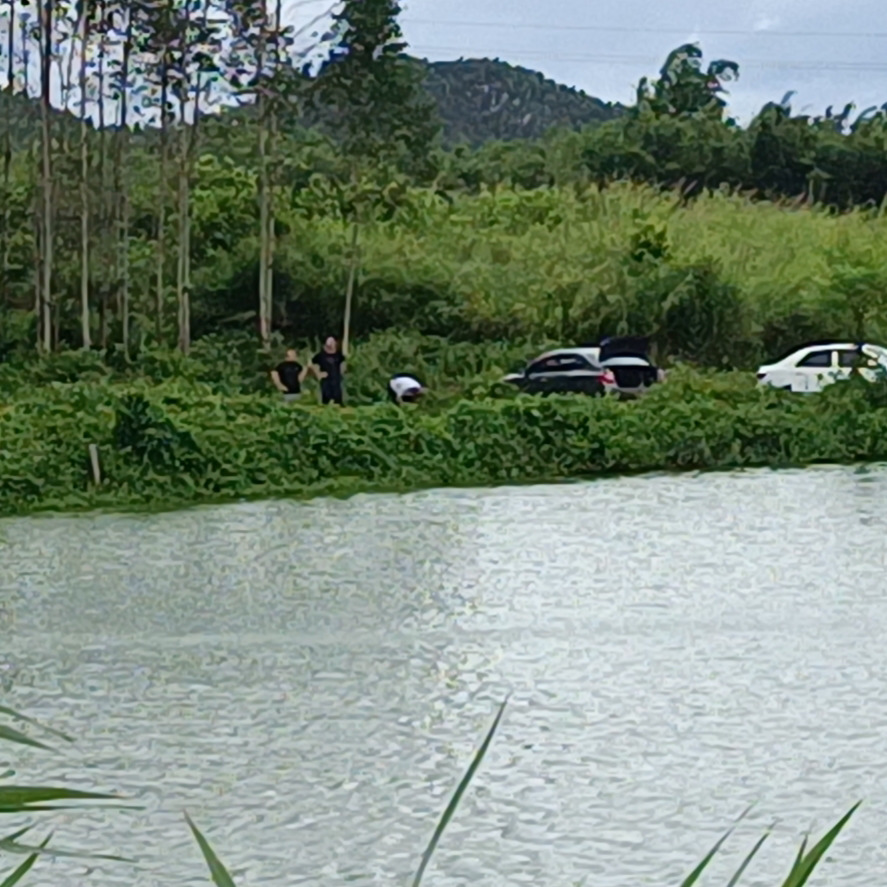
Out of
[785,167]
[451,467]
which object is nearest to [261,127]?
[451,467]

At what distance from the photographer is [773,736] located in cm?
809

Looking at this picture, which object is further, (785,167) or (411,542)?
(785,167)

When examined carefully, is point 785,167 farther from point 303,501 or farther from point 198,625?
point 198,625

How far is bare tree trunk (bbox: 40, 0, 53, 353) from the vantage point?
96.6 feet

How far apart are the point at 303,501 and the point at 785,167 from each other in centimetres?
3198

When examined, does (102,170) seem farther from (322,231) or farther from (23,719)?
(23,719)

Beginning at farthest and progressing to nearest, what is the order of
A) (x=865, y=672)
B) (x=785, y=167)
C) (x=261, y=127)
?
(x=785, y=167) → (x=261, y=127) → (x=865, y=672)

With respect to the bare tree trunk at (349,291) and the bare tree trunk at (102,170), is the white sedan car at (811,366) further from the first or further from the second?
the bare tree trunk at (102,170)

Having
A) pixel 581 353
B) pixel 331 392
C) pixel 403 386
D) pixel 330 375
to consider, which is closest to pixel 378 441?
pixel 331 392

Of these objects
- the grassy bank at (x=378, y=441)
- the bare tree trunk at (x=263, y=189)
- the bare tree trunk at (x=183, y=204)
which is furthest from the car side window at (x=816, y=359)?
the bare tree trunk at (x=183, y=204)

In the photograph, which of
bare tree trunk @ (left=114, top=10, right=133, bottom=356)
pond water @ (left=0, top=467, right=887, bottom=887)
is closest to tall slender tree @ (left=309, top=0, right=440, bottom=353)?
bare tree trunk @ (left=114, top=10, right=133, bottom=356)

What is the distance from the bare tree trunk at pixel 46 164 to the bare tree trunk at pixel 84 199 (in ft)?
1.52

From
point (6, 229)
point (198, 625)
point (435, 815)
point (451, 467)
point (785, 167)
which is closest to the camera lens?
point (435, 815)

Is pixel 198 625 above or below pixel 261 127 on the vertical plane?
below
